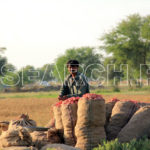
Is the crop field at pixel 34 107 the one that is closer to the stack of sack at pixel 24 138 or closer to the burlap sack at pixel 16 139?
the stack of sack at pixel 24 138

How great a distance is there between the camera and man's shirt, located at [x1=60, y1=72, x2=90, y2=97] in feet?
22.8

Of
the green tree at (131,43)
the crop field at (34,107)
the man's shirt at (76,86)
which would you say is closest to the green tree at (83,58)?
the green tree at (131,43)

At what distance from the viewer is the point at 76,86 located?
23.1 ft

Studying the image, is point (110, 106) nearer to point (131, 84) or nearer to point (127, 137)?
point (127, 137)

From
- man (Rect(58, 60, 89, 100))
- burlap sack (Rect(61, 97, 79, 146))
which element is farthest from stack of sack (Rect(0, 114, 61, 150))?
man (Rect(58, 60, 89, 100))

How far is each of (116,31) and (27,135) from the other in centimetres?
4702

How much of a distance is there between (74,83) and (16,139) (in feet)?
7.05

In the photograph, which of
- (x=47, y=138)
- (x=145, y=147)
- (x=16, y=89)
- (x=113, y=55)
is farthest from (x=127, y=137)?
(x=16, y=89)

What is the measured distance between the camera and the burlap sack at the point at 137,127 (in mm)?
5875

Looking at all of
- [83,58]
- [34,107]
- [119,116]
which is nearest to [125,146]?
[119,116]

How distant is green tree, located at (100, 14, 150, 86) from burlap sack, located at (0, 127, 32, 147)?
1765 inches

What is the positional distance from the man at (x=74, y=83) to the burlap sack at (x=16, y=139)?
5.78ft

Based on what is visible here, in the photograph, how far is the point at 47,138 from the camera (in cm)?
574

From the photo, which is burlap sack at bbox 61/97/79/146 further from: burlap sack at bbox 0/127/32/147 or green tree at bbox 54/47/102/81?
green tree at bbox 54/47/102/81
